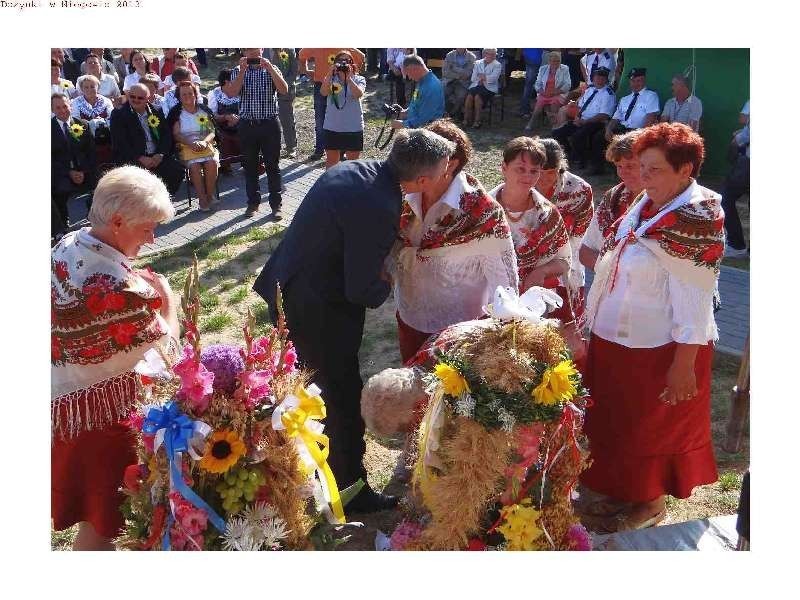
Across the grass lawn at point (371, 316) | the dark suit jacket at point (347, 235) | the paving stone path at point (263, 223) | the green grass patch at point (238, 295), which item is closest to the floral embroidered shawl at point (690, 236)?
the dark suit jacket at point (347, 235)

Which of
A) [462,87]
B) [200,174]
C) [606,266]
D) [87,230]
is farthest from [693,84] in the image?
[87,230]

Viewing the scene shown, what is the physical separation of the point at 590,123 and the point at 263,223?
5.52 meters

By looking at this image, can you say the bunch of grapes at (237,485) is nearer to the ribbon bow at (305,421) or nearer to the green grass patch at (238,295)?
the ribbon bow at (305,421)

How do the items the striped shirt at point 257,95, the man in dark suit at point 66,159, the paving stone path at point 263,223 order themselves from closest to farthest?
1. the paving stone path at point 263,223
2. the man in dark suit at point 66,159
3. the striped shirt at point 257,95

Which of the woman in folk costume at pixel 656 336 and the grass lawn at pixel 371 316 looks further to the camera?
the grass lawn at pixel 371 316

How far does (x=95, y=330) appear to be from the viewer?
119 inches

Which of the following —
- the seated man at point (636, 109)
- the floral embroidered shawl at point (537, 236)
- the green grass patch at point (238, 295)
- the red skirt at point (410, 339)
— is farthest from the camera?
the seated man at point (636, 109)

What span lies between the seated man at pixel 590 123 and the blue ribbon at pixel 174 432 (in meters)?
9.82

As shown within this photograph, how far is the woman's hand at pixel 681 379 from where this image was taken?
135 inches

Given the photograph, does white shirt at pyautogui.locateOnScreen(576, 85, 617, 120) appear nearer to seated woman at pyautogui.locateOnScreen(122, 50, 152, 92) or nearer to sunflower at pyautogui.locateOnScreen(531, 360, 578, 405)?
seated woman at pyautogui.locateOnScreen(122, 50, 152, 92)

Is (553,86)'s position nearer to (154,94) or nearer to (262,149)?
(262,149)

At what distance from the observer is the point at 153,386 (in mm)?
2801

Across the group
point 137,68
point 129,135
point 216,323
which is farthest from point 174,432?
point 137,68
